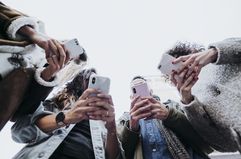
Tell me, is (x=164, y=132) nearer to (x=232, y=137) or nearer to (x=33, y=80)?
(x=232, y=137)

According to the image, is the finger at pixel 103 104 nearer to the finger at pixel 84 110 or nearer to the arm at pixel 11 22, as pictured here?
the finger at pixel 84 110

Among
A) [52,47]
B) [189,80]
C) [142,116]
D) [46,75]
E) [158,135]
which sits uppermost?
[52,47]

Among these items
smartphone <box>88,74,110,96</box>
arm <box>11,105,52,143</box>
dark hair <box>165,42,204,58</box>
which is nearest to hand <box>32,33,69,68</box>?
smartphone <box>88,74,110,96</box>

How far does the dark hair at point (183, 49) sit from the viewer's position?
135cm

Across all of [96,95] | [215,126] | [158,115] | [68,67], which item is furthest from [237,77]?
[68,67]

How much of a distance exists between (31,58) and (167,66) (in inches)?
20.8

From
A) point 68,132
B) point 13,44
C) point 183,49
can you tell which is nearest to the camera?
point 13,44

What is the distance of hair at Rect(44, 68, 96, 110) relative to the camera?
1314 mm

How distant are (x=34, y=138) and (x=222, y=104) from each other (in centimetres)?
76

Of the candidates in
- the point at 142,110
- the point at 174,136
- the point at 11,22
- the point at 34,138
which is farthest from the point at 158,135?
the point at 11,22

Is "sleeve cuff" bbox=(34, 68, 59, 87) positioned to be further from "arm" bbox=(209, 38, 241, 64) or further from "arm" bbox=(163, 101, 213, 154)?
"arm" bbox=(209, 38, 241, 64)

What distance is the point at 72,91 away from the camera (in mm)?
1381

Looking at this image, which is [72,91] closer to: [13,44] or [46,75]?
[46,75]

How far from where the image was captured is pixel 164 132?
1082mm
